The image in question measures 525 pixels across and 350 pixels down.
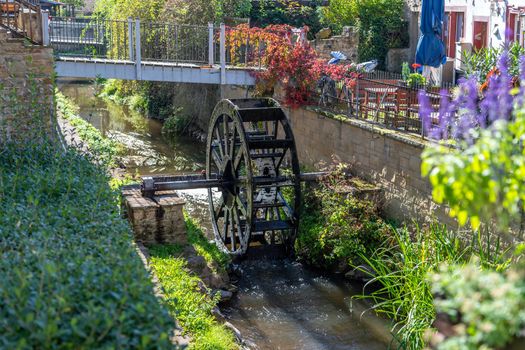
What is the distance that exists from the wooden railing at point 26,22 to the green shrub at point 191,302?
3819 mm

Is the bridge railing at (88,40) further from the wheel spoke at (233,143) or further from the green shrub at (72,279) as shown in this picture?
the green shrub at (72,279)

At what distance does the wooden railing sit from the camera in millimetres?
12094

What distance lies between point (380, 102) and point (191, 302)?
609cm

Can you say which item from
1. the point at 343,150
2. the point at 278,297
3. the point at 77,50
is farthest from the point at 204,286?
the point at 77,50

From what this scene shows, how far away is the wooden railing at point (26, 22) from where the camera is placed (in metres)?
12.1

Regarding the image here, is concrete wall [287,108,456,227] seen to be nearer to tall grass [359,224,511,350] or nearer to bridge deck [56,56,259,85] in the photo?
tall grass [359,224,511,350]

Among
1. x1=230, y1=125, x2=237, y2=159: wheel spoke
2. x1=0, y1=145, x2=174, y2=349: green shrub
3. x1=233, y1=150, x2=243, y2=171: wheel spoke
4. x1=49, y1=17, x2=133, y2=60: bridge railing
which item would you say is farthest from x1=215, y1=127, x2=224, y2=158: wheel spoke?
x1=0, y1=145, x2=174, y2=349: green shrub

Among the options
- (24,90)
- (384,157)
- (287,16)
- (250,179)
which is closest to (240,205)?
(250,179)

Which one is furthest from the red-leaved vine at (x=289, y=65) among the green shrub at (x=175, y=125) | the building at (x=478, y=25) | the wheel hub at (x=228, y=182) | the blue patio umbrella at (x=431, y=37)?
the green shrub at (x=175, y=125)

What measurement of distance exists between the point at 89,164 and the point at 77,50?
37.3 feet

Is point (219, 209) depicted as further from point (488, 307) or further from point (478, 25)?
point (488, 307)

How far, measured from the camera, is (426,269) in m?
9.26

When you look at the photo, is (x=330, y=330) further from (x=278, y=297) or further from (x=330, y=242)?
(x=330, y=242)

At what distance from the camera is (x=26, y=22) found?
1222cm
